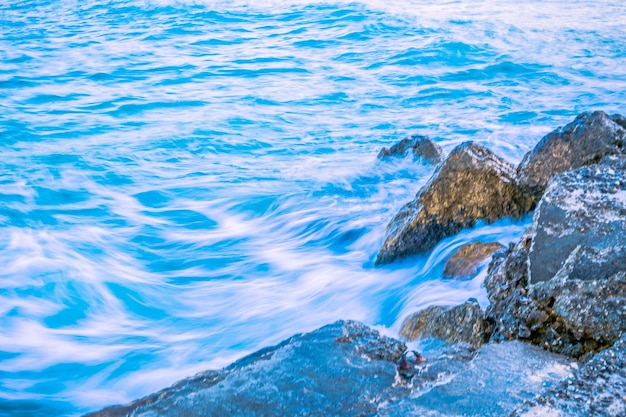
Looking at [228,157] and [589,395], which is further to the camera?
[228,157]

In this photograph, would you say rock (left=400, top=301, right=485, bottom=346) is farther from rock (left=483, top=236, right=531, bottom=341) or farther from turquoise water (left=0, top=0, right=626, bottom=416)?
turquoise water (left=0, top=0, right=626, bottom=416)

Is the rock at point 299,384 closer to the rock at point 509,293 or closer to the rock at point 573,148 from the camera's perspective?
the rock at point 509,293

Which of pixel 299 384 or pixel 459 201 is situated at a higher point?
pixel 299 384

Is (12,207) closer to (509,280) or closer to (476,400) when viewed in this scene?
(509,280)

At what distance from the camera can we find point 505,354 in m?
2.26

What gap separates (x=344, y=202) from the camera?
20.7 ft

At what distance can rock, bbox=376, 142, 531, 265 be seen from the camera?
14.4 feet

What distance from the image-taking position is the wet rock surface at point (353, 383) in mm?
1936

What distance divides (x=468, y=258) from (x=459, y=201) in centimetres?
48

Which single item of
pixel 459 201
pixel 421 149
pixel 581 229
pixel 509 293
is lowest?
pixel 421 149

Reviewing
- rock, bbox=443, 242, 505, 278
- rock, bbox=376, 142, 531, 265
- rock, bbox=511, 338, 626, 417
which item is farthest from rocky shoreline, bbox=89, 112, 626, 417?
rock, bbox=376, 142, 531, 265

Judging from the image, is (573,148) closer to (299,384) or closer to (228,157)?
(299,384)

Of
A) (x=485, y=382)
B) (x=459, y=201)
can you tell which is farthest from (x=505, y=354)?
(x=459, y=201)

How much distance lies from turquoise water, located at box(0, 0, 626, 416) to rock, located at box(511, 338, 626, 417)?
191 cm
